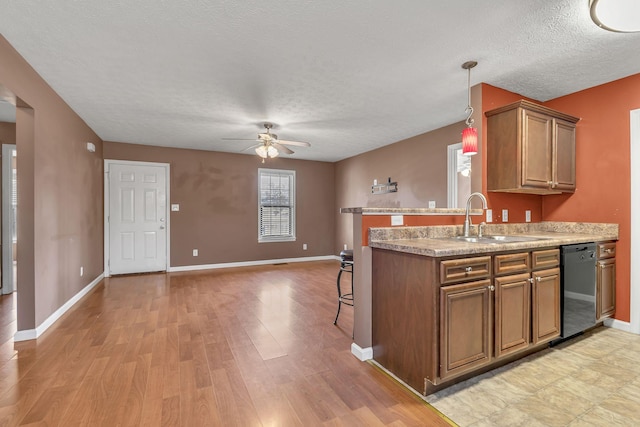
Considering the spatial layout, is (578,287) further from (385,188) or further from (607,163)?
(385,188)

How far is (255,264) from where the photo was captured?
6.41 m

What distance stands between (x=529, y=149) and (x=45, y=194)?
473 centimetres

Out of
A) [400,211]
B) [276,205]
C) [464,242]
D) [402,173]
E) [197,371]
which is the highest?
[402,173]

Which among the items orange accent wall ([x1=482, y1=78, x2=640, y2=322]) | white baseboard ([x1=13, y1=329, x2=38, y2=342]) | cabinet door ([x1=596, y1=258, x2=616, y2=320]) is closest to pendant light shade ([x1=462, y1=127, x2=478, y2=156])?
orange accent wall ([x1=482, y1=78, x2=640, y2=322])

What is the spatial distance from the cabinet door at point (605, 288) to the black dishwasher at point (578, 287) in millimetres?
107

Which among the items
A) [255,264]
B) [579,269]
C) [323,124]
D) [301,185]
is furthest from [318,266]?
[579,269]

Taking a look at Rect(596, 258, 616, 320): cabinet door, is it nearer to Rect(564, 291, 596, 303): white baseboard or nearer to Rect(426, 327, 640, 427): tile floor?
Rect(564, 291, 596, 303): white baseboard

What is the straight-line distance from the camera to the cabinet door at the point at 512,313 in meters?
1.99

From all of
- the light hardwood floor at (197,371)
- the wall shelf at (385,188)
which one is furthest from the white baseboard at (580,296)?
the wall shelf at (385,188)

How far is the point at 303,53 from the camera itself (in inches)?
95.5

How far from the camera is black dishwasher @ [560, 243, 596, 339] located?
2.40 m

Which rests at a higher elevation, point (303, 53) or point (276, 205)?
point (303, 53)

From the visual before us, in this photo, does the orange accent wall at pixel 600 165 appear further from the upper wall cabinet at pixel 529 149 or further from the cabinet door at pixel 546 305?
the cabinet door at pixel 546 305

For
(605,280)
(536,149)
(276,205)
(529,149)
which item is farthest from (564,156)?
(276,205)
